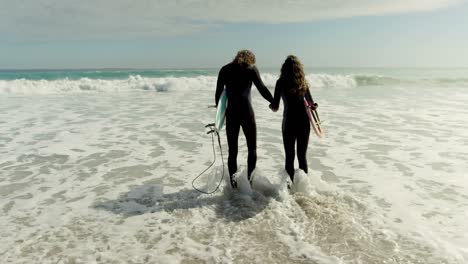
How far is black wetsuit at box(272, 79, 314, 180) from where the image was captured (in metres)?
5.42

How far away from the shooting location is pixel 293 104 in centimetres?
542

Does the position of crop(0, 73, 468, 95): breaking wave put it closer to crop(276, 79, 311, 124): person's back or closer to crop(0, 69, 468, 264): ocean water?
crop(0, 69, 468, 264): ocean water

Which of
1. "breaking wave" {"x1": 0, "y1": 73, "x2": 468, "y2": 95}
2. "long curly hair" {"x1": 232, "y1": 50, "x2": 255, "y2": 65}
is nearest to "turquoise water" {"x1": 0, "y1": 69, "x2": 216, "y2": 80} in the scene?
"breaking wave" {"x1": 0, "y1": 73, "x2": 468, "y2": 95}

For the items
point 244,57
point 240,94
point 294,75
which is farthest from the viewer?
point 240,94

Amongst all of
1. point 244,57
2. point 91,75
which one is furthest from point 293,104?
point 91,75

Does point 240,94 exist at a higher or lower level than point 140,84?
higher

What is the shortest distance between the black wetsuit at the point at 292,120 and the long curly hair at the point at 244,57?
54 centimetres

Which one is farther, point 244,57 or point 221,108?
point 221,108

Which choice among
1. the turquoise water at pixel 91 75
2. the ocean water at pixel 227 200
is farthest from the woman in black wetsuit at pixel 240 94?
the turquoise water at pixel 91 75

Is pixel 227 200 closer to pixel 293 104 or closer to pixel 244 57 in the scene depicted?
pixel 293 104

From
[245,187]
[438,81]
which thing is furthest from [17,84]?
[438,81]

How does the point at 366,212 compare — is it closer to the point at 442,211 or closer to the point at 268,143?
the point at 442,211

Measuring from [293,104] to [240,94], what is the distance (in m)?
0.83

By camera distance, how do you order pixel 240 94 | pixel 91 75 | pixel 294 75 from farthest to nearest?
pixel 91 75
pixel 240 94
pixel 294 75
